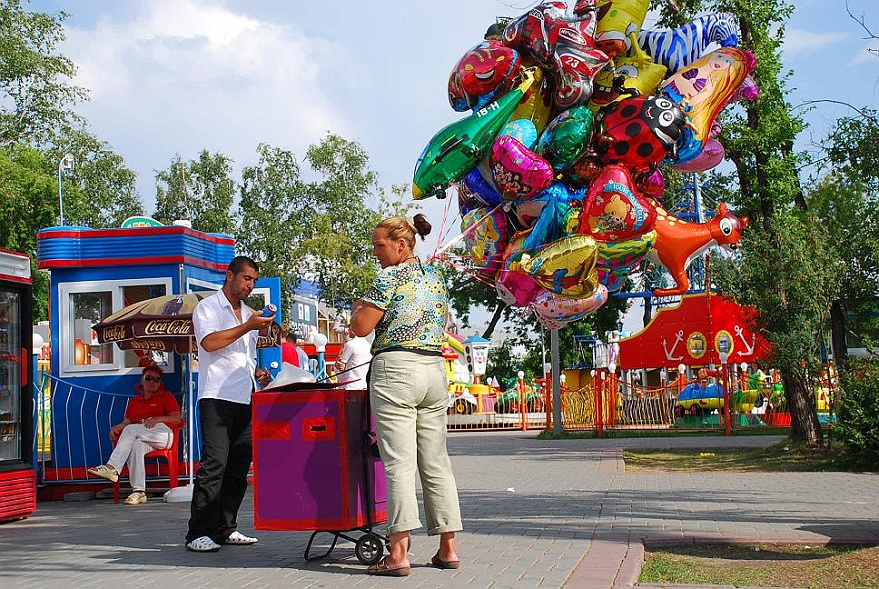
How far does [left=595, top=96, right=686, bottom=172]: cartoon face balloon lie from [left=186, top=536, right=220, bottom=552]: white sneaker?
3.83 meters

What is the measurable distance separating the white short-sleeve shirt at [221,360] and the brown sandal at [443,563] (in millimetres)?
1854

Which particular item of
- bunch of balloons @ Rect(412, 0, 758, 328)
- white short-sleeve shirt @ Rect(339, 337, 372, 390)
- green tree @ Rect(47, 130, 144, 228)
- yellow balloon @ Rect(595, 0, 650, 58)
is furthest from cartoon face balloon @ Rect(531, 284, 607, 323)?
green tree @ Rect(47, 130, 144, 228)

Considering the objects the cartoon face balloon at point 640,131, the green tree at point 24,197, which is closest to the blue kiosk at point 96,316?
the cartoon face balloon at point 640,131

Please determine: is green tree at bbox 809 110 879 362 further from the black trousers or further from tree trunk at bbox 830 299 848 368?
the black trousers

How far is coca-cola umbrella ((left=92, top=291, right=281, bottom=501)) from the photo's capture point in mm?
11367

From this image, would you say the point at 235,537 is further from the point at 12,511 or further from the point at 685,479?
the point at 685,479

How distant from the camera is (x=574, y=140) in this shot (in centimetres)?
705

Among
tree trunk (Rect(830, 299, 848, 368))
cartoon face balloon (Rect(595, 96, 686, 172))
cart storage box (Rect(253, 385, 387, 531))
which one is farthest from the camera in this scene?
tree trunk (Rect(830, 299, 848, 368))

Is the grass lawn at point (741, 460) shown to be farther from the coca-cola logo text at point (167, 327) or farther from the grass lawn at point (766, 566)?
the grass lawn at point (766, 566)

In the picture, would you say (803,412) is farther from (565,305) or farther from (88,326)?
(88,326)

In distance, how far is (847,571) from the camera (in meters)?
6.17

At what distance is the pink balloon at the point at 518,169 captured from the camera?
22.8 ft

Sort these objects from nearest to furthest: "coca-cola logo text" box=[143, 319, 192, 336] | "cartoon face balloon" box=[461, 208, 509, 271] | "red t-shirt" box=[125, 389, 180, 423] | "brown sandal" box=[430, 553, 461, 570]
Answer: "brown sandal" box=[430, 553, 461, 570]
"cartoon face balloon" box=[461, 208, 509, 271]
"coca-cola logo text" box=[143, 319, 192, 336]
"red t-shirt" box=[125, 389, 180, 423]

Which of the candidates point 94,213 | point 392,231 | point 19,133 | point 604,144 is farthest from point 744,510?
point 94,213
